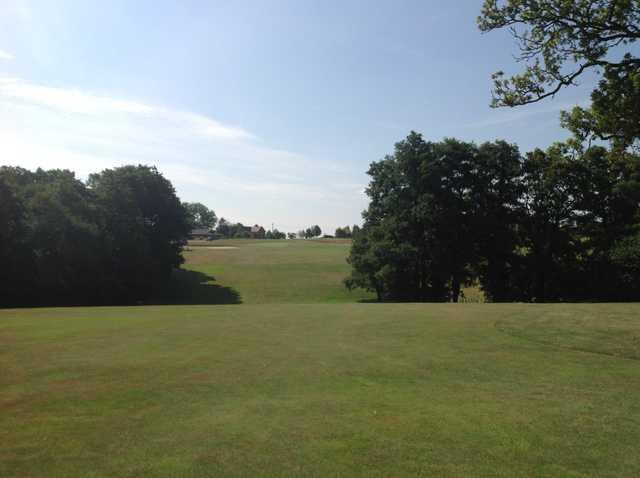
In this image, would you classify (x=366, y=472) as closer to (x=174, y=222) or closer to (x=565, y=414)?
(x=565, y=414)

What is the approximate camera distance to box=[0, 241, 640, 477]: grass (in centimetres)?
622

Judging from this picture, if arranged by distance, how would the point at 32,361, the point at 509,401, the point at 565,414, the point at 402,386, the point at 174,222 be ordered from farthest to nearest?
the point at 174,222
the point at 32,361
the point at 402,386
the point at 509,401
the point at 565,414

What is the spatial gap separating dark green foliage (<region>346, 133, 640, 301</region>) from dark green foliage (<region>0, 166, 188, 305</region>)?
25.8 metres

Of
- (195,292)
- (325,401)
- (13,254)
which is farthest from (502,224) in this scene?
(13,254)

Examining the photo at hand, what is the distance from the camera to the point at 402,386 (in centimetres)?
978

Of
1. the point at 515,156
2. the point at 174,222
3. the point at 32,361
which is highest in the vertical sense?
the point at 515,156

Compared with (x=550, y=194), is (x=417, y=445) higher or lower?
lower

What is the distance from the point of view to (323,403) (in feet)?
28.1

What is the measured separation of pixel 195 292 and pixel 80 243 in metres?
14.4

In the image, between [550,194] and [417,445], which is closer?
[417,445]

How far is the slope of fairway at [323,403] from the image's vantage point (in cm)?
621

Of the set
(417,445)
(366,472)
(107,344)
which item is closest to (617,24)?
(417,445)

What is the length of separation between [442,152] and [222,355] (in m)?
39.4

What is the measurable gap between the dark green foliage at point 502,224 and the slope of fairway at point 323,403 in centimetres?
3046
